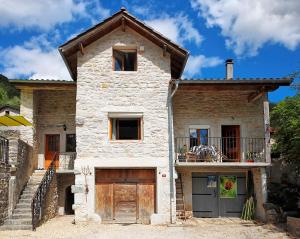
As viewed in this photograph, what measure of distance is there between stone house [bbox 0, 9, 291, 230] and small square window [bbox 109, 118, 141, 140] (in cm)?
4

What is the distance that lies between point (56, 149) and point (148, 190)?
222 inches

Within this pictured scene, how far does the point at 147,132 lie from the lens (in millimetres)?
15164

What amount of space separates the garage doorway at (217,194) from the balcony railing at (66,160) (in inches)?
225

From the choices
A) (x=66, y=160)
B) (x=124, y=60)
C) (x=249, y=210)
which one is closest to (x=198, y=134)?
(x=249, y=210)

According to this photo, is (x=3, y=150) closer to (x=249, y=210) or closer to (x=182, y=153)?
(x=182, y=153)

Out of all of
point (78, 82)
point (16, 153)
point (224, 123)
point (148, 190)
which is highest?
point (78, 82)

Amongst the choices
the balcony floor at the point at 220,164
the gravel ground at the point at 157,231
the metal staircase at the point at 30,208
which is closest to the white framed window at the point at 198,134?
the balcony floor at the point at 220,164

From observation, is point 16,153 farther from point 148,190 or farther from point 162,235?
point 162,235

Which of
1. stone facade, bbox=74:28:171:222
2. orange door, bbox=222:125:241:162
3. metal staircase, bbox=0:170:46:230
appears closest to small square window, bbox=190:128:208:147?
orange door, bbox=222:125:241:162

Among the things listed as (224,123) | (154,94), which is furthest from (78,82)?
(224,123)

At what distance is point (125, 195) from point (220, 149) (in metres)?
4.73

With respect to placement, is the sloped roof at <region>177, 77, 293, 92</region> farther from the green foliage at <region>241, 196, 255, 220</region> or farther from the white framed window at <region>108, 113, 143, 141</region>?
the green foliage at <region>241, 196, 255, 220</region>

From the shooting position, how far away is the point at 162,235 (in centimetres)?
1248

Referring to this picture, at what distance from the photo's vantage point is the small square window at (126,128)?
50.9 ft
